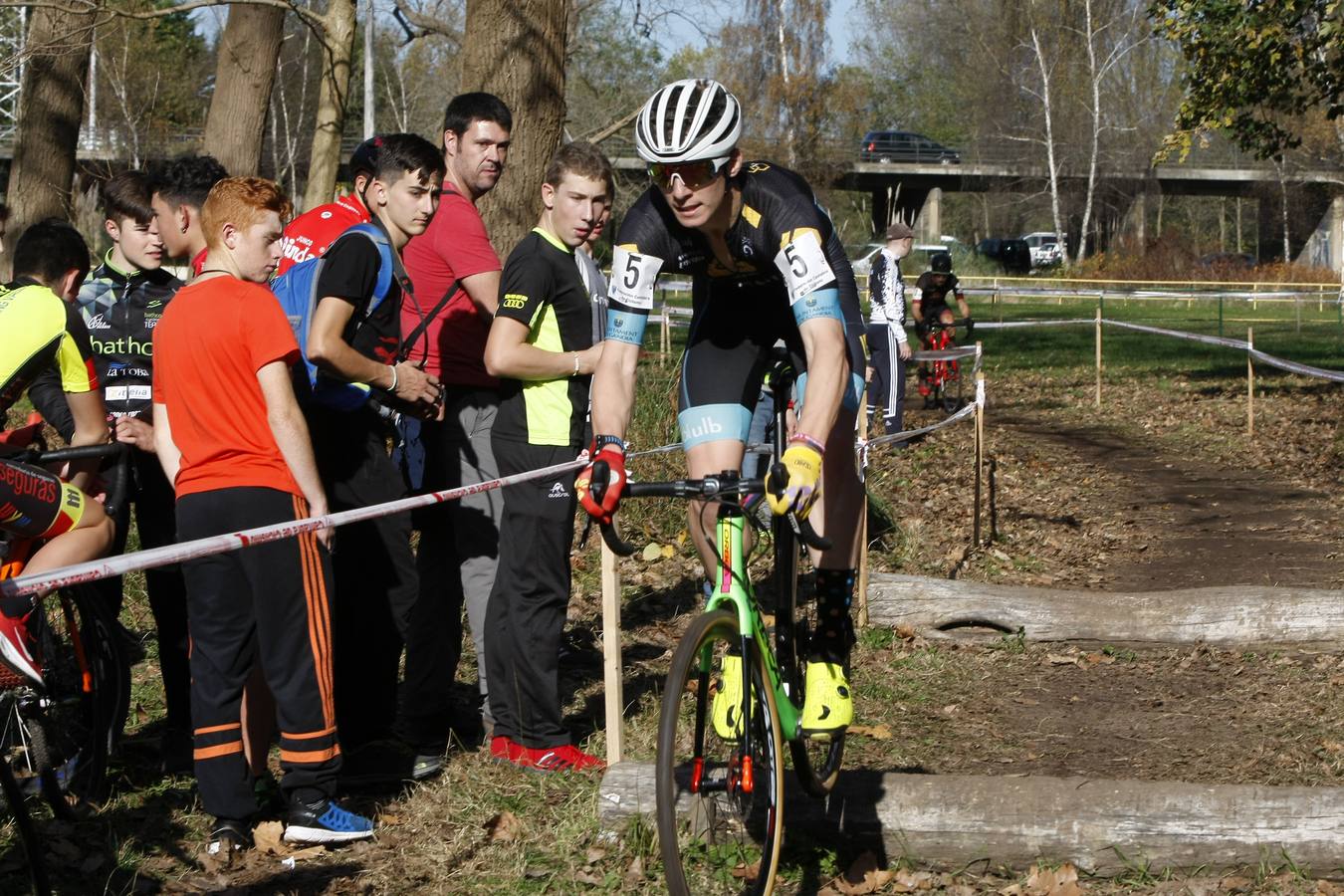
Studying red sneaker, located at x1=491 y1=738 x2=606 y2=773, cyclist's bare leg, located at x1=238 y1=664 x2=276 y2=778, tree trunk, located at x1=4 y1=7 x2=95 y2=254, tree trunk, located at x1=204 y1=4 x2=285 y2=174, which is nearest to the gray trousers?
red sneaker, located at x1=491 y1=738 x2=606 y2=773

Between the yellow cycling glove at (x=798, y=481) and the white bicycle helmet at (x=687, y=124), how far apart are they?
887 mm

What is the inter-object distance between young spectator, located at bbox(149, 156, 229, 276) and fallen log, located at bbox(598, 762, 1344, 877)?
2.63m

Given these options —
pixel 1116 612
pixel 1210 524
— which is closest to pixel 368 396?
pixel 1116 612

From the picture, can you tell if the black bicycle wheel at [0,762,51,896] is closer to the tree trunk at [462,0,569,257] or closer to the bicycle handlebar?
the bicycle handlebar

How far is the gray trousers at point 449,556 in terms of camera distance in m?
5.90

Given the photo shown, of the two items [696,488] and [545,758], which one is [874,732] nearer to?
[545,758]

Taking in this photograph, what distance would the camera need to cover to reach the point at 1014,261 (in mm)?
61469

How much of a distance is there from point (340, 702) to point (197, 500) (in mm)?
1376

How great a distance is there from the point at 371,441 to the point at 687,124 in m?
1.83

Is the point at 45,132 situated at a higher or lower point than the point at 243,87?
lower

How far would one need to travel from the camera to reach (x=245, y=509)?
4.66 m

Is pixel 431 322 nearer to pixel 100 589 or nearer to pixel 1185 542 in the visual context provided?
pixel 100 589

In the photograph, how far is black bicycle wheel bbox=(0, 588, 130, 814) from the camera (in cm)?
517

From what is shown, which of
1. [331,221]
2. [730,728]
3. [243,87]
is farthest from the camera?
[243,87]
